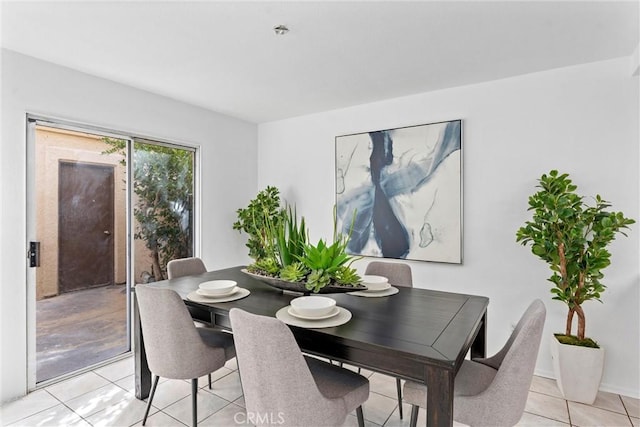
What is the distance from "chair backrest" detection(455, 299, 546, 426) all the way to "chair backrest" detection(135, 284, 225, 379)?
135 centimetres

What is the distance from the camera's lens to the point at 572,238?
2.26 meters

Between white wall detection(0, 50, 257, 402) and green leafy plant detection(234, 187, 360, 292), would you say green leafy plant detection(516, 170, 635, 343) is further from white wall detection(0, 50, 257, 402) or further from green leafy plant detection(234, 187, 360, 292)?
white wall detection(0, 50, 257, 402)

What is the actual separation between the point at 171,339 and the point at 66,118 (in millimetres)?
2038

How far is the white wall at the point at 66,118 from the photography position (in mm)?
2312

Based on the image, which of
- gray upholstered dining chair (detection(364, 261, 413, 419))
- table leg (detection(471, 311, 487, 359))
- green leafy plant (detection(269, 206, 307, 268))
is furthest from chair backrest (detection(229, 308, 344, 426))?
gray upholstered dining chair (detection(364, 261, 413, 419))

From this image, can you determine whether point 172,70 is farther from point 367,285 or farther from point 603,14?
point 603,14

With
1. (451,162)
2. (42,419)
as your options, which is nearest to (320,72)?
(451,162)

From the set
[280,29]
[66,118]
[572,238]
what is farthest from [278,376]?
[66,118]

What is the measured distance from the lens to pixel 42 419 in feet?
6.89

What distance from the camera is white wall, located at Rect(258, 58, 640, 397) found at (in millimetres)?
2416

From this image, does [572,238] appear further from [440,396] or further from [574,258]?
[440,396]

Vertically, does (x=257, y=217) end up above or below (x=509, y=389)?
above

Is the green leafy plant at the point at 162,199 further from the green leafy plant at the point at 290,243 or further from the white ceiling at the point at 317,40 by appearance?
the green leafy plant at the point at 290,243

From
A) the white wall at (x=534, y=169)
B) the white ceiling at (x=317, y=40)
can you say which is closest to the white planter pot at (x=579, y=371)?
the white wall at (x=534, y=169)
